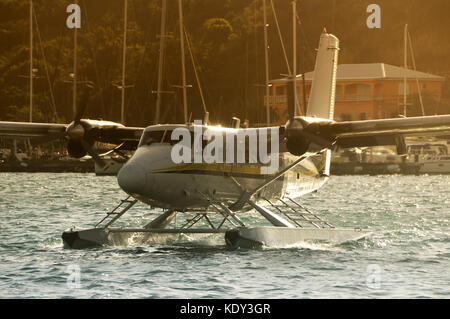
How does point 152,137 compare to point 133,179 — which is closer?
point 133,179

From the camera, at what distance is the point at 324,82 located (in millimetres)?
23688

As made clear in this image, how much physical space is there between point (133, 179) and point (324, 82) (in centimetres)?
911

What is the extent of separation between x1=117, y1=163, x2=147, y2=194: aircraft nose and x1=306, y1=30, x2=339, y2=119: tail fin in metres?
8.12

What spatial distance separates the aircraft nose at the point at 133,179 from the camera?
642 inches

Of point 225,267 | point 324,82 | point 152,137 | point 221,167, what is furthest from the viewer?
point 324,82

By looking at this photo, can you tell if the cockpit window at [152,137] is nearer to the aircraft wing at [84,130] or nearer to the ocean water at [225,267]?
the ocean water at [225,267]

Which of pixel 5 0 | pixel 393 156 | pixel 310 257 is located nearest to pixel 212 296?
pixel 310 257

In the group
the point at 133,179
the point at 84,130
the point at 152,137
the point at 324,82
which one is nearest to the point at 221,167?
the point at 152,137

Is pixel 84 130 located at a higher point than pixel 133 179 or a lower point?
higher

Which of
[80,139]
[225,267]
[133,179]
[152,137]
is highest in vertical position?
[152,137]

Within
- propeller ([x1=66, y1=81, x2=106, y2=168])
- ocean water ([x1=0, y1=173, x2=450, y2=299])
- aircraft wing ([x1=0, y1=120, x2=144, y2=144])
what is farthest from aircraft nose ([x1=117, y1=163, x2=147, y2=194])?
aircraft wing ([x1=0, y1=120, x2=144, y2=144])

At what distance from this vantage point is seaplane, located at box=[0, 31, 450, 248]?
16.9 meters

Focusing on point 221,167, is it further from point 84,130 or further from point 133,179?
point 84,130

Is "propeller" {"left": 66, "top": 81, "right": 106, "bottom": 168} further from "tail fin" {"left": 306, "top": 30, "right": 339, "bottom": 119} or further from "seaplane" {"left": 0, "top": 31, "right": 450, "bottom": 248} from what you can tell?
"tail fin" {"left": 306, "top": 30, "right": 339, "bottom": 119}
